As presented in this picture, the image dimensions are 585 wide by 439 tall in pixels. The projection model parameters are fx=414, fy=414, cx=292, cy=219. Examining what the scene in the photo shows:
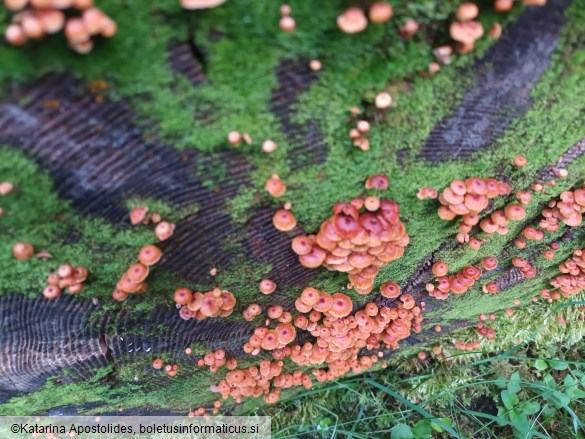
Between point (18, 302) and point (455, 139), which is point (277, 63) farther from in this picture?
point (18, 302)

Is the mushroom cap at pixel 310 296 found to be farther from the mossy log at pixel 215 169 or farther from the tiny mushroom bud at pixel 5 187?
the tiny mushroom bud at pixel 5 187

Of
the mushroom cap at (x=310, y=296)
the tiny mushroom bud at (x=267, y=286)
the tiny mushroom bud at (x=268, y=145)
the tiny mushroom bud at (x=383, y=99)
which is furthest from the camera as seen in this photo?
the mushroom cap at (x=310, y=296)

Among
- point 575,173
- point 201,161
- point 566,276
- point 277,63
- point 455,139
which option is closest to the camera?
point 277,63

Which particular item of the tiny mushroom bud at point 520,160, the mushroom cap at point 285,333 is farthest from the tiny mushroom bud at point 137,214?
the tiny mushroom bud at point 520,160

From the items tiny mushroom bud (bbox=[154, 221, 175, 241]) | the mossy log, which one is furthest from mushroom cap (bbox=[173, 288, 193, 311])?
tiny mushroom bud (bbox=[154, 221, 175, 241])

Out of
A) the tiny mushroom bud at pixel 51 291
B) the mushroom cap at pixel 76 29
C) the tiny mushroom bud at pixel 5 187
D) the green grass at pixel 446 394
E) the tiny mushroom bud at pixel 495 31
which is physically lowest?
the green grass at pixel 446 394

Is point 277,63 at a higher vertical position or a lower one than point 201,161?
higher

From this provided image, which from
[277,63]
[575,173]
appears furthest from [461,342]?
[277,63]
